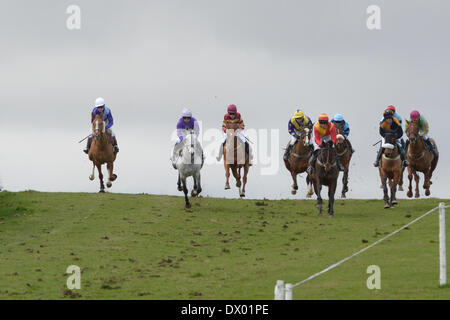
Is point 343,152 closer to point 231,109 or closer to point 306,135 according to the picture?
point 306,135

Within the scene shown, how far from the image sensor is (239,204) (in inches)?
1505

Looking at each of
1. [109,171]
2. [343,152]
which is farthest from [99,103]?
[343,152]

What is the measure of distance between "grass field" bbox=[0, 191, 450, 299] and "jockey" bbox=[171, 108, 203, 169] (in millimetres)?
2430

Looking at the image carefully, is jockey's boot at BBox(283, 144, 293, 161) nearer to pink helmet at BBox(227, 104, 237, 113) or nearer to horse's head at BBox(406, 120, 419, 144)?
pink helmet at BBox(227, 104, 237, 113)

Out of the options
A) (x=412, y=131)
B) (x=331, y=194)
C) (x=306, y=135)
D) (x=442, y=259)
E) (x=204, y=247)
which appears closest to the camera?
(x=442, y=259)

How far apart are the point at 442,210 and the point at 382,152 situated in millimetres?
15042

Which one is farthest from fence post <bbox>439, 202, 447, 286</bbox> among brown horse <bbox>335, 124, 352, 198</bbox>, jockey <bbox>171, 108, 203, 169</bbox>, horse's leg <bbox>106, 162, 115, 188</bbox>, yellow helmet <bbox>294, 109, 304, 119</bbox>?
horse's leg <bbox>106, 162, 115, 188</bbox>

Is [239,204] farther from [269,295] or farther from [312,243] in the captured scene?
[269,295]

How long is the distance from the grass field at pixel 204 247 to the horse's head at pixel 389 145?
2167 millimetres

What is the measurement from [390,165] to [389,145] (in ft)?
3.00

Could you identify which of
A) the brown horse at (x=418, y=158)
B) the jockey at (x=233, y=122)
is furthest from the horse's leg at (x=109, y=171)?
the brown horse at (x=418, y=158)

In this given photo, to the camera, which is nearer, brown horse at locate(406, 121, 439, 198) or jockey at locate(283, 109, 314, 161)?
brown horse at locate(406, 121, 439, 198)

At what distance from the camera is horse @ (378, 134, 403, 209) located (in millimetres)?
35719

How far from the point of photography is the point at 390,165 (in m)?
36.1
